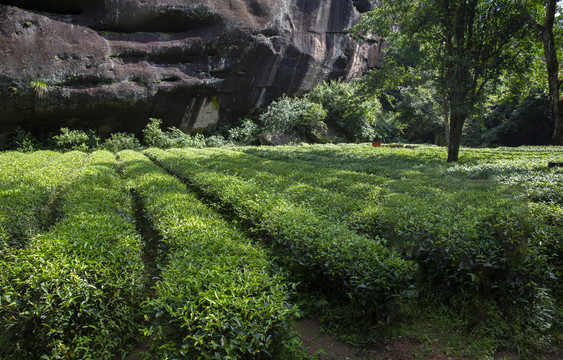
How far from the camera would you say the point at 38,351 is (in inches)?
92.2

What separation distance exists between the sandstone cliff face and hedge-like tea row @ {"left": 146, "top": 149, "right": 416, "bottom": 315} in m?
17.7

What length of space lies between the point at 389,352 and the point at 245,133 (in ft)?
75.6

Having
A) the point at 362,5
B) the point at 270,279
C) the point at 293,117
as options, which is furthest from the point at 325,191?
the point at 362,5

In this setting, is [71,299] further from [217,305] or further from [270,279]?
[270,279]

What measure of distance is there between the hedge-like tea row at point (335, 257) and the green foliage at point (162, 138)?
17635mm

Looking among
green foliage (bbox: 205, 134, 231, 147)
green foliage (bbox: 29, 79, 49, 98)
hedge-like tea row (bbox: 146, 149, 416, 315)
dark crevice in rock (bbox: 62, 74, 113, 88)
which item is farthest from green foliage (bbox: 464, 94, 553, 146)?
green foliage (bbox: 29, 79, 49, 98)

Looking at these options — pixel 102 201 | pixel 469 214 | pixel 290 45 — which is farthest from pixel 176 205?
pixel 290 45

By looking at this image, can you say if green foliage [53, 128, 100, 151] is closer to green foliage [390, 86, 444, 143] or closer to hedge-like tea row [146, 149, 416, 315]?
hedge-like tea row [146, 149, 416, 315]

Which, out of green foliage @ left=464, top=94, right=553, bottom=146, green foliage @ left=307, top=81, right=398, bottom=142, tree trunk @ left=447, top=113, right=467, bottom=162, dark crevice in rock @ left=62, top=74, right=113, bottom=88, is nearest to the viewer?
tree trunk @ left=447, top=113, right=467, bottom=162

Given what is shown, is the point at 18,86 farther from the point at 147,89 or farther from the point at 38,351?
the point at 38,351

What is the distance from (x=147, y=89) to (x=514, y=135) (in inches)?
1290

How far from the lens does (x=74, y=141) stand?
59.3ft

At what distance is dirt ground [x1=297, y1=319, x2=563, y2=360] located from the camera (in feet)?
8.61

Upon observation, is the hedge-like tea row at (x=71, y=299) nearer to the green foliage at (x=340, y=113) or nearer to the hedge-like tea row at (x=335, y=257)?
the hedge-like tea row at (x=335, y=257)
